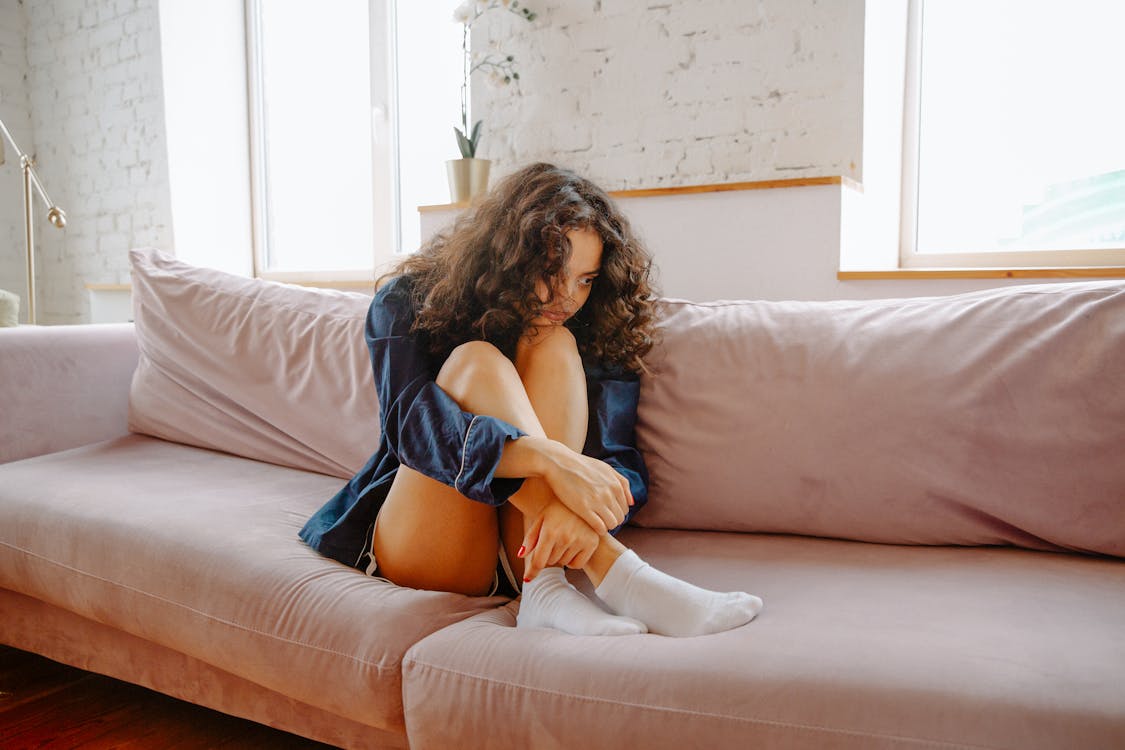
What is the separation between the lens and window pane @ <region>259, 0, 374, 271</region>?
3.74 metres

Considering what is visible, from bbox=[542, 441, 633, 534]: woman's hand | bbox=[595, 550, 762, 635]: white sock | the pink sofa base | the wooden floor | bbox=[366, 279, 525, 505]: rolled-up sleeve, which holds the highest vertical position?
bbox=[366, 279, 525, 505]: rolled-up sleeve

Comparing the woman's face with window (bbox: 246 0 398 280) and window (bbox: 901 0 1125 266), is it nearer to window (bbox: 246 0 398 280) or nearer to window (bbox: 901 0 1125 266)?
window (bbox: 901 0 1125 266)

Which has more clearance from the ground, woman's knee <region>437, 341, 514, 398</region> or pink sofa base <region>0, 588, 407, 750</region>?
woman's knee <region>437, 341, 514, 398</region>

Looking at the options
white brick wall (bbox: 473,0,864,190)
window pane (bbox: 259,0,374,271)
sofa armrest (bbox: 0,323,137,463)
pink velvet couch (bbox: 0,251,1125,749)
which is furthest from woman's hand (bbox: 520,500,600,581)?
window pane (bbox: 259,0,374,271)

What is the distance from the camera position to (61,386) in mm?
1899

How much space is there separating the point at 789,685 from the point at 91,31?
4350 millimetres

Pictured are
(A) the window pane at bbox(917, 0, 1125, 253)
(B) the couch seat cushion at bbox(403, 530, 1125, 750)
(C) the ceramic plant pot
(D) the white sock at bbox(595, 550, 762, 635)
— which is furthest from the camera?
(C) the ceramic plant pot

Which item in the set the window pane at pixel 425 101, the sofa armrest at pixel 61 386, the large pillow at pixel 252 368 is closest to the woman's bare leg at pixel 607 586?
the large pillow at pixel 252 368

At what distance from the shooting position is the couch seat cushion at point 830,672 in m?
0.79

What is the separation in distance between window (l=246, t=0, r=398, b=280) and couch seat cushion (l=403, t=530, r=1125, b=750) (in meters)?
2.86

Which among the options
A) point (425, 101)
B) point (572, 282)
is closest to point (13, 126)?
point (425, 101)

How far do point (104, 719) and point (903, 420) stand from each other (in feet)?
4.64

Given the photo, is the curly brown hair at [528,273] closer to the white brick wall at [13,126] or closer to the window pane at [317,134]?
the window pane at [317,134]

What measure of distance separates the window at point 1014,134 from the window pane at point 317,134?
2235 mm
